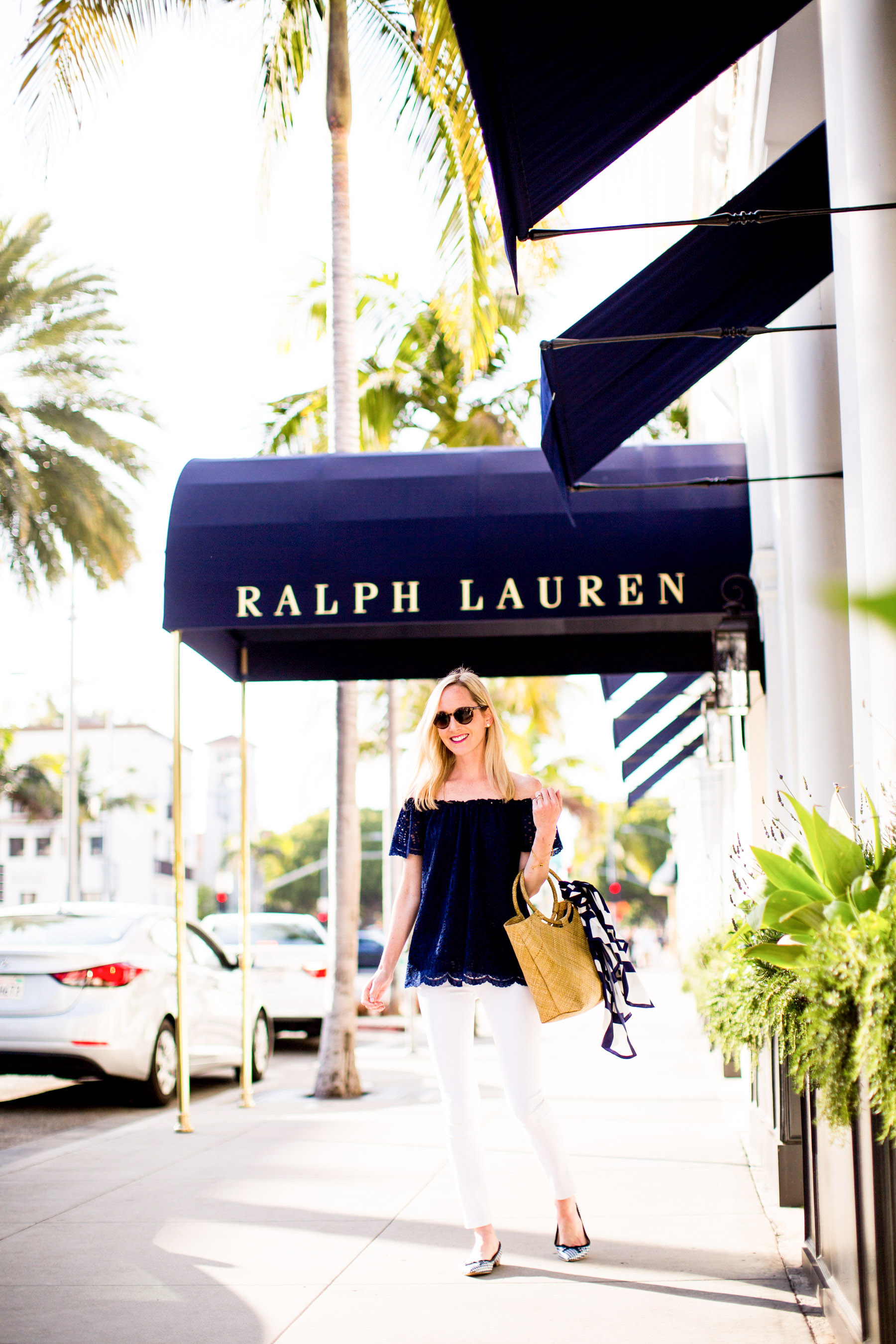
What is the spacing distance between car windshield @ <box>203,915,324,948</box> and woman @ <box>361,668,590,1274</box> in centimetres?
1133

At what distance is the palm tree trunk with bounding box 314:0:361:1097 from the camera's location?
10.1 meters

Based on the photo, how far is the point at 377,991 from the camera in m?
4.57

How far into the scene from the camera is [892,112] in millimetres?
4117

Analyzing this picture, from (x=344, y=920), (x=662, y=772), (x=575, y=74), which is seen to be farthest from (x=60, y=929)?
(x=662, y=772)

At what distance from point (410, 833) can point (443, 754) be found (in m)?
0.32

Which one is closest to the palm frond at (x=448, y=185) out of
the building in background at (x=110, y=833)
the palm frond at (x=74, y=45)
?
the palm frond at (x=74, y=45)

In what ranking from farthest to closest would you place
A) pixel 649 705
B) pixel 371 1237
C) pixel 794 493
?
pixel 649 705, pixel 794 493, pixel 371 1237

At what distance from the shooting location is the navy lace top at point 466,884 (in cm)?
441

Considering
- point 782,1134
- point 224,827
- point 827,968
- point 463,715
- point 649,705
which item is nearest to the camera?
point 827,968

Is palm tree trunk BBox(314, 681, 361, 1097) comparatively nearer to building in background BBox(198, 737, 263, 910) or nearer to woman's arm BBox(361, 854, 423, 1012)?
woman's arm BBox(361, 854, 423, 1012)

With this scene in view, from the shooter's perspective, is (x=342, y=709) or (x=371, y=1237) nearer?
(x=371, y=1237)

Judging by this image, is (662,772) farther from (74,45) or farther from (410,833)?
(410,833)

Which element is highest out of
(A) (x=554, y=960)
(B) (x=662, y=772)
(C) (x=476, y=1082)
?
(B) (x=662, y=772)

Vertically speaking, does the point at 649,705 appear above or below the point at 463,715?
above
